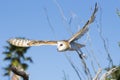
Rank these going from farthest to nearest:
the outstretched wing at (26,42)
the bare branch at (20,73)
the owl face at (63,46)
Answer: the owl face at (63,46) → the outstretched wing at (26,42) → the bare branch at (20,73)

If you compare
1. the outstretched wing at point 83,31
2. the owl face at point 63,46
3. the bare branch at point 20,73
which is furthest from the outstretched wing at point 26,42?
the bare branch at point 20,73

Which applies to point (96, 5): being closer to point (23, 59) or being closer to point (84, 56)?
point (84, 56)

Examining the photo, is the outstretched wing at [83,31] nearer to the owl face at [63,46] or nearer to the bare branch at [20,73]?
the owl face at [63,46]

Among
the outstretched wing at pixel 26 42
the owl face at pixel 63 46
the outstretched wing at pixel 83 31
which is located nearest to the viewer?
the outstretched wing at pixel 26 42

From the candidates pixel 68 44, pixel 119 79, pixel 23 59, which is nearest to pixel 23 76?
pixel 68 44

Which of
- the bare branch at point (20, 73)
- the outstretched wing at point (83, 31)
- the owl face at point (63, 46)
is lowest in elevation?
the bare branch at point (20, 73)

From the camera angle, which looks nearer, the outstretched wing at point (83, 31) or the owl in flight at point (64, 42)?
the owl in flight at point (64, 42)

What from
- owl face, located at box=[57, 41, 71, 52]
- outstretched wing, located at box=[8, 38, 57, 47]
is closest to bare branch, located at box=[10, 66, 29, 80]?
outstretched wing, located at box=[8, 38, 57, 47]

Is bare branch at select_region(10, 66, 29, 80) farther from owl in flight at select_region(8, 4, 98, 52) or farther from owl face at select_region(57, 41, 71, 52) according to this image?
owl face at select_region(57, 41, 71, 52)

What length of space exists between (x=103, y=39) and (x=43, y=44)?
1187mm

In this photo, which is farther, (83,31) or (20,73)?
(83,31)

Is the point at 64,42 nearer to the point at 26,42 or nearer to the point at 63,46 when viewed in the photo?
the point at 63,46

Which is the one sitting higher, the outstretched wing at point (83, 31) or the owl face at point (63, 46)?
the outstretched wing at point (83, 31)

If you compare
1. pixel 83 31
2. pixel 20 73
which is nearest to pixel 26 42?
pixel 83 31
